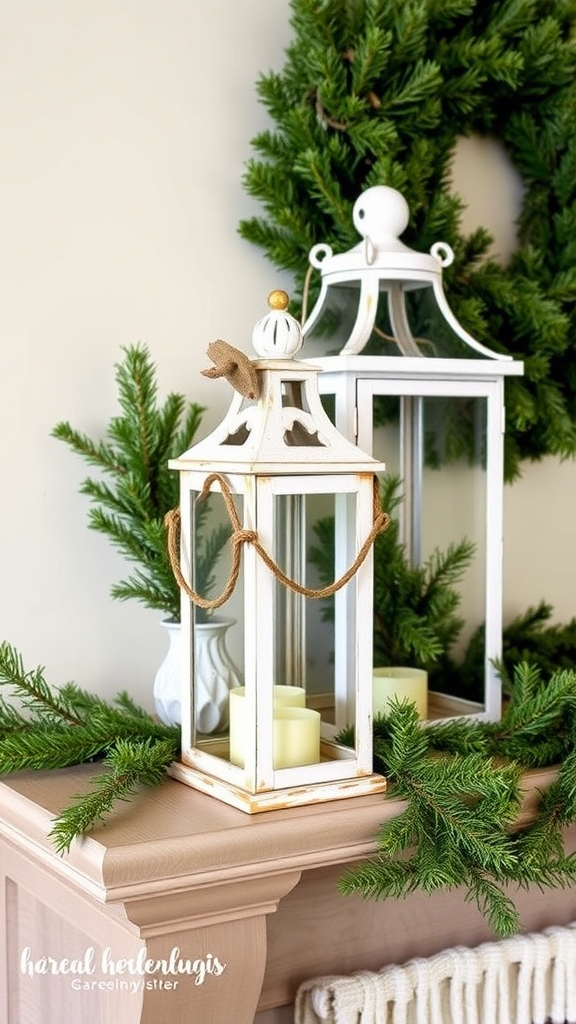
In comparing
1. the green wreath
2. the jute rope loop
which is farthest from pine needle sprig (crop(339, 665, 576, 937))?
the green wreath

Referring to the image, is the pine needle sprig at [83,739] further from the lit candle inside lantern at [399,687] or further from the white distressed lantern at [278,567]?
the lit candle inside lantern at [399,687]

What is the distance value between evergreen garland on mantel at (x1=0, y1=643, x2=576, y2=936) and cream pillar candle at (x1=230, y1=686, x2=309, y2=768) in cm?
5

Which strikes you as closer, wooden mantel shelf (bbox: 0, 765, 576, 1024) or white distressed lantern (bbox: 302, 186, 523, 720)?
wooden mantel shelf (bbox: 0, 765, 576, 1024)

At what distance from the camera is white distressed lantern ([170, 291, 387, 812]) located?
0.72m

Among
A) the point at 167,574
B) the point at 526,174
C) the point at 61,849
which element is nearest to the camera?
the point at 61,849

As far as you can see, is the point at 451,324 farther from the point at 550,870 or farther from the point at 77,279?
the point at 550,870

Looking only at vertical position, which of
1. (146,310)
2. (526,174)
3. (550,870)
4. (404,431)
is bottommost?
(550,870)

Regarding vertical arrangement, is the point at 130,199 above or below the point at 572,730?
above

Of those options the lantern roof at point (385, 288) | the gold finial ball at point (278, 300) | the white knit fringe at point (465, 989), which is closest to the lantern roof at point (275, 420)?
the gold finial ball at point (278, 300)

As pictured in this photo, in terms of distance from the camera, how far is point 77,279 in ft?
3.02

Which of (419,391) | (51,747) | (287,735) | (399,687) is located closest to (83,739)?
(51,747)

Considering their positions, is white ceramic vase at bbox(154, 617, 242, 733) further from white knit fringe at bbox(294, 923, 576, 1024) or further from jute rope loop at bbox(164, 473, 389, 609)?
white knit fringe at bbox(294, 923, 576, 1024)

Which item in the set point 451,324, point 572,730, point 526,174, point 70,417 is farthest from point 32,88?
point 572,730

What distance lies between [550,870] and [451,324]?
1.36ft
